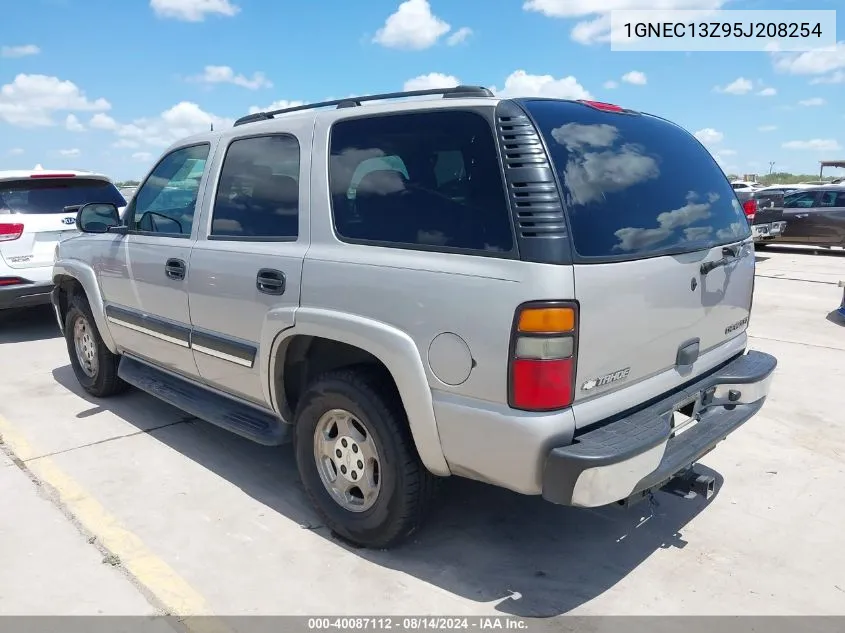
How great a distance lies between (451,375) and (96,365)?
145 inches

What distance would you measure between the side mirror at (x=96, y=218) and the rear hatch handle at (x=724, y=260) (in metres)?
3.70

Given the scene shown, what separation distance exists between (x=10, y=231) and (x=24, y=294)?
26.1 inches

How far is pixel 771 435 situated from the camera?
4457 millimetres

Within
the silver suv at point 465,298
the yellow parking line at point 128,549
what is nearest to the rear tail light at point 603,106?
the silver suv at point 465,298

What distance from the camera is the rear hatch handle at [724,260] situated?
292cm

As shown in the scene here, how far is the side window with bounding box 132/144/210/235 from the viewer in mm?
3965

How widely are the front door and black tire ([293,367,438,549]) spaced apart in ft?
4.10

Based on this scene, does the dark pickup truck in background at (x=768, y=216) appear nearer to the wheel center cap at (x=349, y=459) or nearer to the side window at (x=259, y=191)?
the side window at (x=259, y=191)

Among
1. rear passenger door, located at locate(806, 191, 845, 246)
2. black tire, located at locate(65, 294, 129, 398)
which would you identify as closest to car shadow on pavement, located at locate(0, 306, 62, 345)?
black tire, located at locate(65, 294, 129, 398)

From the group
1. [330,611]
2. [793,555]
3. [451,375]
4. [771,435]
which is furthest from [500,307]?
[771,435]

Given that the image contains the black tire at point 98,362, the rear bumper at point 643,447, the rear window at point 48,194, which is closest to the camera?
the rear bumper at point 643,447

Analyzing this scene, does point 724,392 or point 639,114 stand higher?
point 639,114
